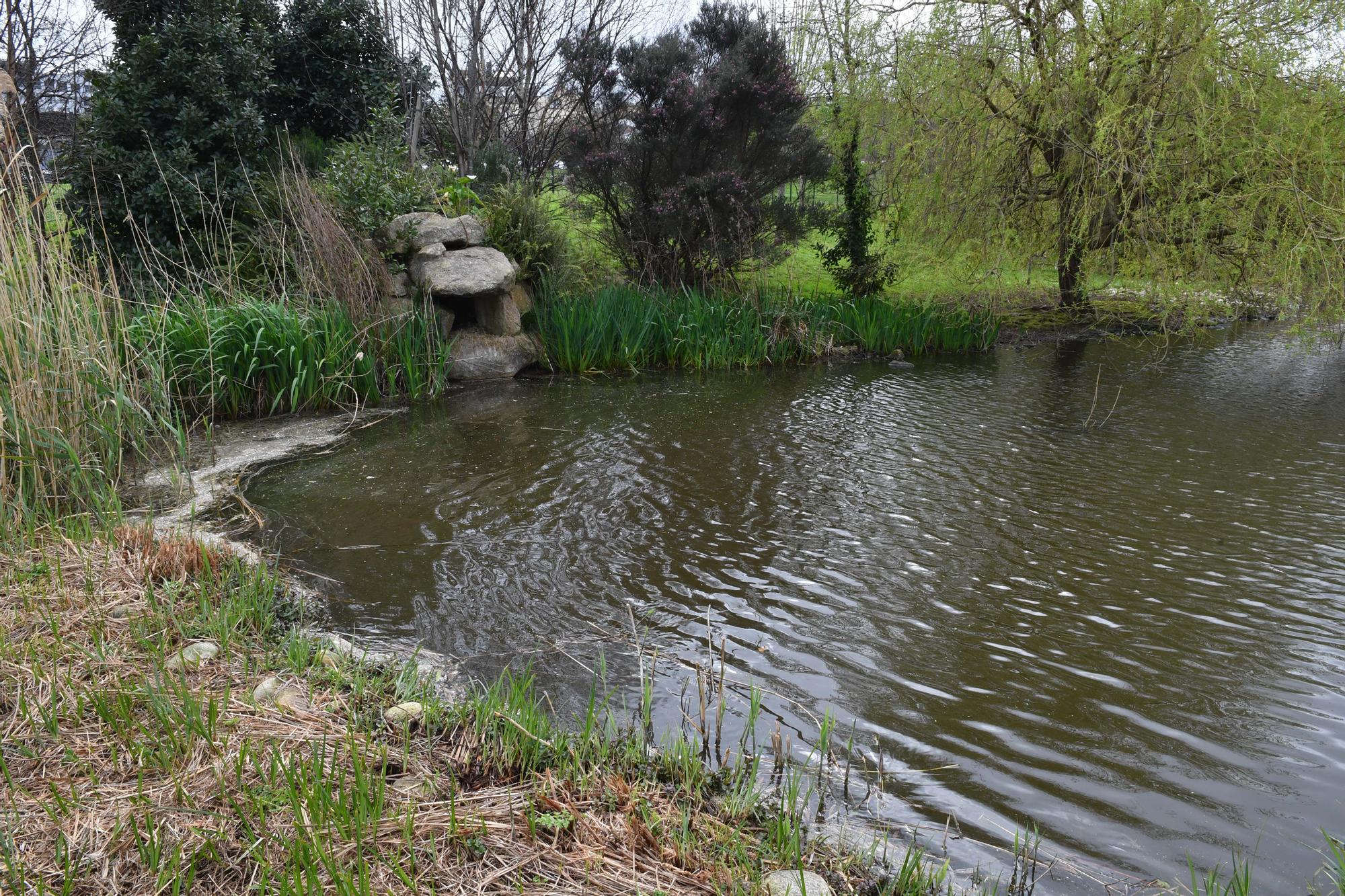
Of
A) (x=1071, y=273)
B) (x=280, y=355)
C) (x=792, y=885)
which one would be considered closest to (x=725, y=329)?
(x=280, y=355)

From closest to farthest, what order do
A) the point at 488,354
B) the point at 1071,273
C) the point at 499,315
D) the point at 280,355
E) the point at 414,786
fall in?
the point at 414,786, the point at 280,355, the point at 488,354, the point at 499,315, the point at 1071,273

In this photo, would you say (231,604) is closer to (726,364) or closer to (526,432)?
(526,432)

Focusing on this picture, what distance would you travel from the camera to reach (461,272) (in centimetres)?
802

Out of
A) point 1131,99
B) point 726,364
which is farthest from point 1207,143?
point 726,364

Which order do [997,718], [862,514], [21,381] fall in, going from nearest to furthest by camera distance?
[997,718], [21,381], [862,514]

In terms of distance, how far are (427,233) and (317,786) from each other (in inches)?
279

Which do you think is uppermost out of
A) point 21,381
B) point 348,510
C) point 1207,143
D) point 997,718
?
point 1207,143

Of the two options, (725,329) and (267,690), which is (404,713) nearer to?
(267,690)

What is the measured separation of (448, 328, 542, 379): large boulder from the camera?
27.7 ft

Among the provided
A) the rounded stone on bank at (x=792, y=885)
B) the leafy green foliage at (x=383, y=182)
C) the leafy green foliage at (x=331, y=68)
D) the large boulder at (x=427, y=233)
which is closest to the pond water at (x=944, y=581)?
the rounded stone on bank at (x=792, y=885)

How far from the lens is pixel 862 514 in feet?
15.7

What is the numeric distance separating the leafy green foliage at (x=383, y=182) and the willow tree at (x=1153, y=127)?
5.16 m

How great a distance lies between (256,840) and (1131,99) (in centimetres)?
982

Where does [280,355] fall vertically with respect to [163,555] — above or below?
above
